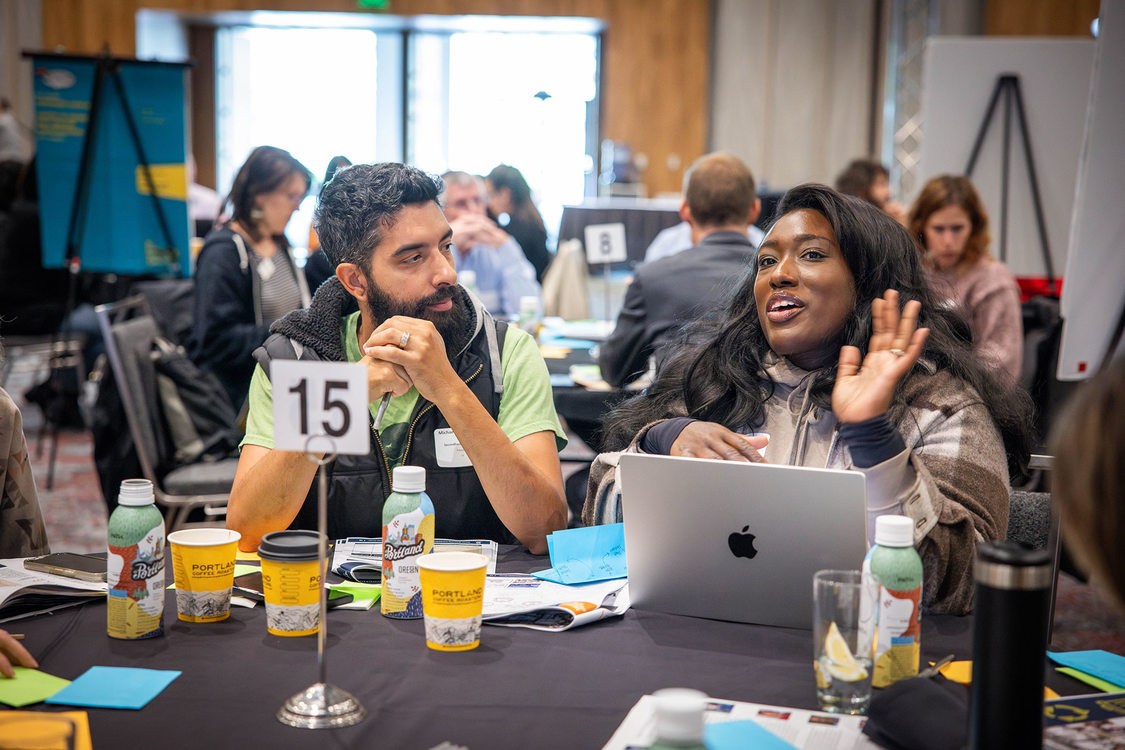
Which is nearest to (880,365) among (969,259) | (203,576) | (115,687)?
(203,576)

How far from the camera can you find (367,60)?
33.0 feet

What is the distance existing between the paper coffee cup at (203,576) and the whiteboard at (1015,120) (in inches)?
193

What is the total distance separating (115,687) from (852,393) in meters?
1.06

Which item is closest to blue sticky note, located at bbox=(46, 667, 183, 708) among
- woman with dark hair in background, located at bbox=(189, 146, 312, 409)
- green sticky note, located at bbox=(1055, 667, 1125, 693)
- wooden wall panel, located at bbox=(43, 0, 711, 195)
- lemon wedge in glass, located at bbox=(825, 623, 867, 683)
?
lemon wedge in glass, located at bbox=(825, 623, 867, 683)

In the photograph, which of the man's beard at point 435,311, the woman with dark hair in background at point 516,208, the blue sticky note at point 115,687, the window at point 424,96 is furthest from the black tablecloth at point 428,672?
the window at point 424,96

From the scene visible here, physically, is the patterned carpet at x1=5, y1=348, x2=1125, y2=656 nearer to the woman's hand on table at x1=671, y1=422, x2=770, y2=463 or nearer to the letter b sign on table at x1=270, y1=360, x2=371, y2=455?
the woman's hand on table at x1=671, y1=422, x2=770, y2=463

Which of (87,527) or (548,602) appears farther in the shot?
(87,527)

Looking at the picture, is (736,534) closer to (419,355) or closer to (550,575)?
(550,575)

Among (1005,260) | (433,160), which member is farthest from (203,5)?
(1005,260)

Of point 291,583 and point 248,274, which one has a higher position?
point 248,274

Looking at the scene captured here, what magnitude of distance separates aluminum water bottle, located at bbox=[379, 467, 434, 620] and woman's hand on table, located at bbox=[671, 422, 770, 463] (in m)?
0.49

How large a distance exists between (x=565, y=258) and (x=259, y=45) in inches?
232

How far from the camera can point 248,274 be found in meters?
3.72

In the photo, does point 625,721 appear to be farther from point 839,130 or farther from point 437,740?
point 839,130
